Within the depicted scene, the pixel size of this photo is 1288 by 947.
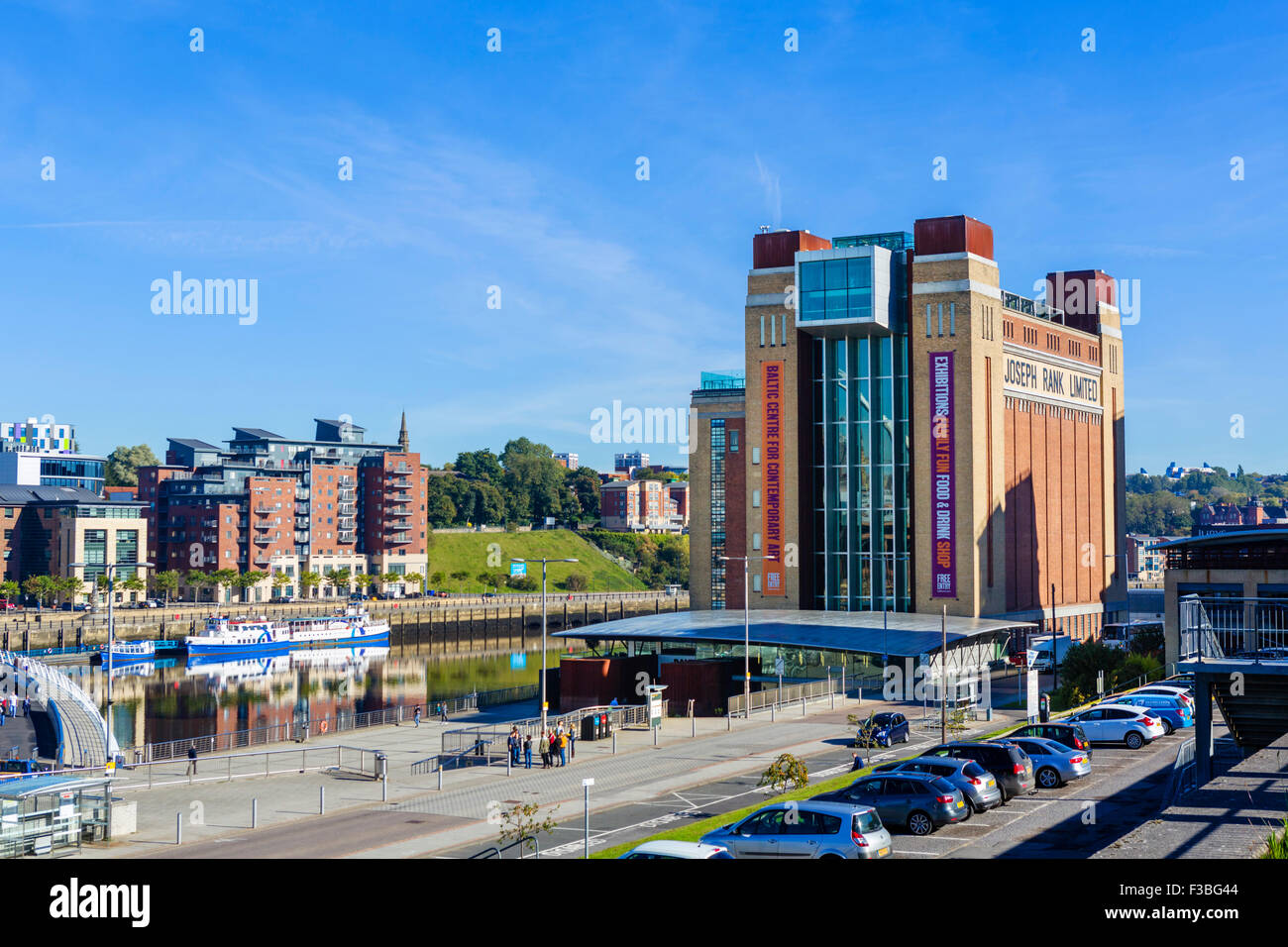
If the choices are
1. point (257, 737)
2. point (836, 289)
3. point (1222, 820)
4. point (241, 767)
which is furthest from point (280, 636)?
point (1222, 820)

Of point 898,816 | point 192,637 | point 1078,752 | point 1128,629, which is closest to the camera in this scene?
point 898,816

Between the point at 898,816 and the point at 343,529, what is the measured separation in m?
171

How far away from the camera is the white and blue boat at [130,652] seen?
123 m

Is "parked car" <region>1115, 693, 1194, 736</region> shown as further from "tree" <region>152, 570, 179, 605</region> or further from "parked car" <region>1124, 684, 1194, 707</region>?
"tree" <region>152, 570, 179, 605</region>

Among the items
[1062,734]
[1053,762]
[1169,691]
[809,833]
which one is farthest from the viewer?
[1169,691]

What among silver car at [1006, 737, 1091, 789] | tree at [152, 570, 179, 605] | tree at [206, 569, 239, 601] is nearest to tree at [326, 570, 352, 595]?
tree at [206, 569, 239, 601]

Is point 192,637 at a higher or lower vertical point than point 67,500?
lower

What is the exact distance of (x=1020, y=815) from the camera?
31.5m

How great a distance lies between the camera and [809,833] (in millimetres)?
25203

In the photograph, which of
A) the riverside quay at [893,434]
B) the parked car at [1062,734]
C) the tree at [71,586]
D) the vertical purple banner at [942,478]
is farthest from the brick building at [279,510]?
the parked car at [1062,734]

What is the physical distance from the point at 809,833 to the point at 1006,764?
11138 mm

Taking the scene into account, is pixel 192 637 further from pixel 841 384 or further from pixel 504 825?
pixel 504 825

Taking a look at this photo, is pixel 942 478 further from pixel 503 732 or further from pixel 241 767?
pixel 241 767
